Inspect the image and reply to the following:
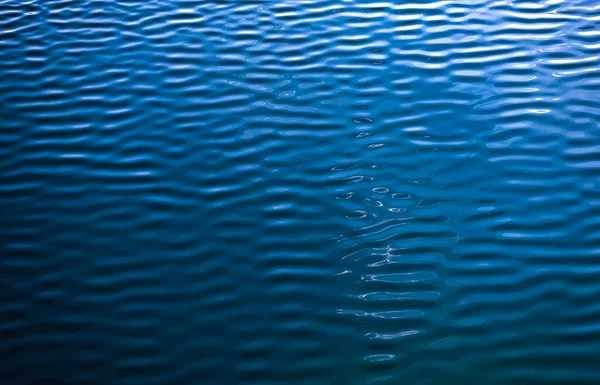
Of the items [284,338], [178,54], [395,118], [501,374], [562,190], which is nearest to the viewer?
[501,374]

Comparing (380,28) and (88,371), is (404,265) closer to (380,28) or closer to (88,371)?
(88,371)

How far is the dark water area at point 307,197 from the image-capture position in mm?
3883

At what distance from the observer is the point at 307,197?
502cm

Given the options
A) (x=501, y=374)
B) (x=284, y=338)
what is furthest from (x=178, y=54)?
(x=501, y=374)

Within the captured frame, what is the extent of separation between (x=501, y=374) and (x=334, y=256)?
143 cm

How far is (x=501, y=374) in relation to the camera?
3609 mm

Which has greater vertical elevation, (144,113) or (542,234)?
(144,113)

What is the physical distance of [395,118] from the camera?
577 cm

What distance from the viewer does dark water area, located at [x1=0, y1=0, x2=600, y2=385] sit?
12.7ft

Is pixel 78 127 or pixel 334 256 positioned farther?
pixel 78 127

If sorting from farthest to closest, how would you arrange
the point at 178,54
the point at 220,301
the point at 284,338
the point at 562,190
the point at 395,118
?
the point at 178,54 → the point at 395,118 → the point at 562,190 → the point at 220,301 → the point at 284,338

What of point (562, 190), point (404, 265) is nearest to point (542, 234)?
point (562, 190)

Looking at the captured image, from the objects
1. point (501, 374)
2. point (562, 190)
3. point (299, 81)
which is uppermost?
point (299, 81)

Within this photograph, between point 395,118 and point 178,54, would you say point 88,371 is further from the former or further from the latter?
point 178,54
